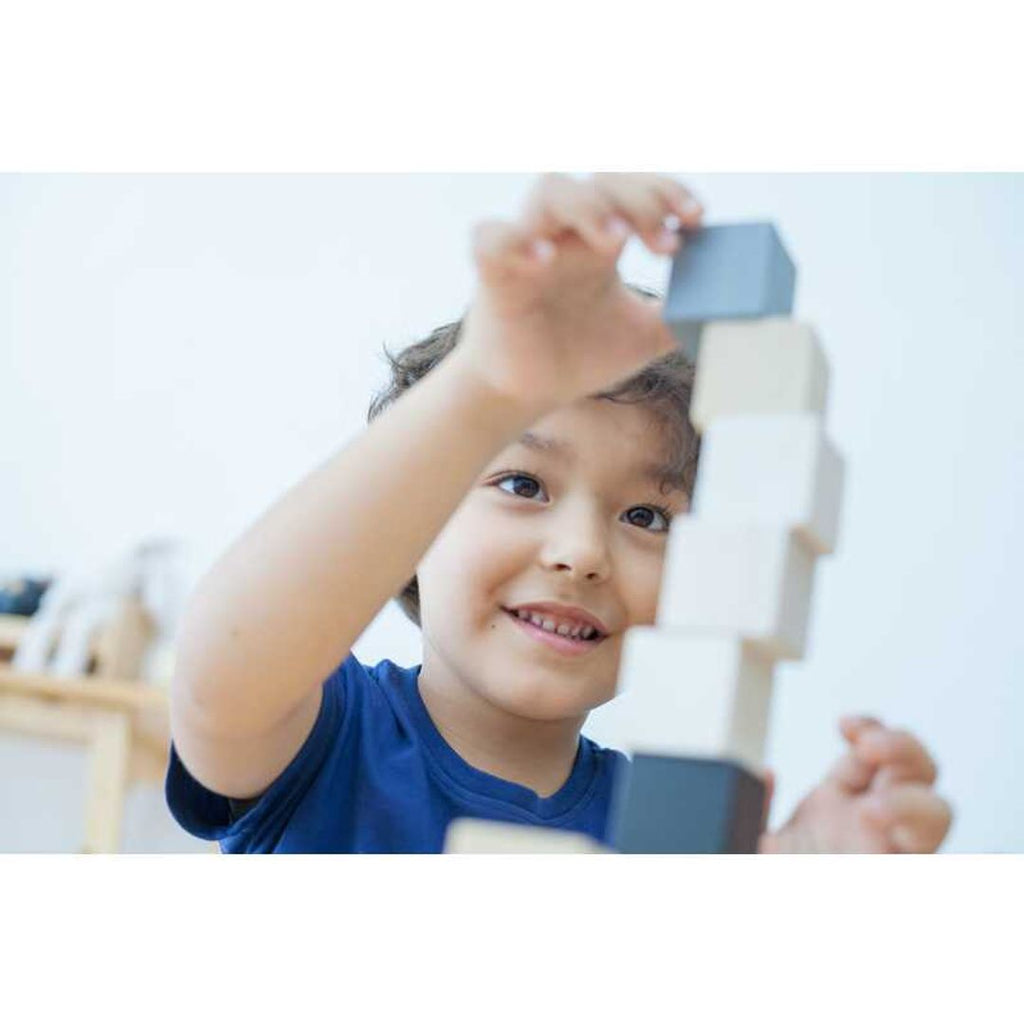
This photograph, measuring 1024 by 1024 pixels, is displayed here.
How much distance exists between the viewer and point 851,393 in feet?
5.26

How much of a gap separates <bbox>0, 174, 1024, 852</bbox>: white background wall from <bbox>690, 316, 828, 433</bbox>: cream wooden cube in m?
0.82

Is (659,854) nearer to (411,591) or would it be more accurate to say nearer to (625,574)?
(625,574)

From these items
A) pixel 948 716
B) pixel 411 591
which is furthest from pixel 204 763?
pixel 948 716

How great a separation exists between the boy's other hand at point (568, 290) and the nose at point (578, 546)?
17cm

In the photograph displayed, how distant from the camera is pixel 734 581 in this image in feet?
1.65

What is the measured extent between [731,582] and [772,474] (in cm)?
5

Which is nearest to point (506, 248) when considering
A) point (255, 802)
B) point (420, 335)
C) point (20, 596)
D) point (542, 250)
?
point (542, 250)

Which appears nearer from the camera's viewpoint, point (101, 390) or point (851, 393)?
point (851, 393)

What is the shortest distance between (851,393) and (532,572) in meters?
0.96

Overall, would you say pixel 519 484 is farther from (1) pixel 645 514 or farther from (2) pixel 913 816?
(2) pixel 913 816

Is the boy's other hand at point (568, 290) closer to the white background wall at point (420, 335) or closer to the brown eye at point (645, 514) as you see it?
the brown eye at point (645, 514)

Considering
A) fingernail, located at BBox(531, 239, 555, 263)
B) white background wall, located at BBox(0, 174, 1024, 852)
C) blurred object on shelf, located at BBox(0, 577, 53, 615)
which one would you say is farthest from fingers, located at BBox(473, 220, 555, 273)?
blurred object on shelf, located at BBox(0, 577, 53, 615)

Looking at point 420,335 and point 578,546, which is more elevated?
point 420,335

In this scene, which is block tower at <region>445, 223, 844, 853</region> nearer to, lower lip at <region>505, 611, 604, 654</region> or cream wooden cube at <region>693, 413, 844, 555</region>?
cream wooden cube at <region>693, 413, 844, 555</region>
